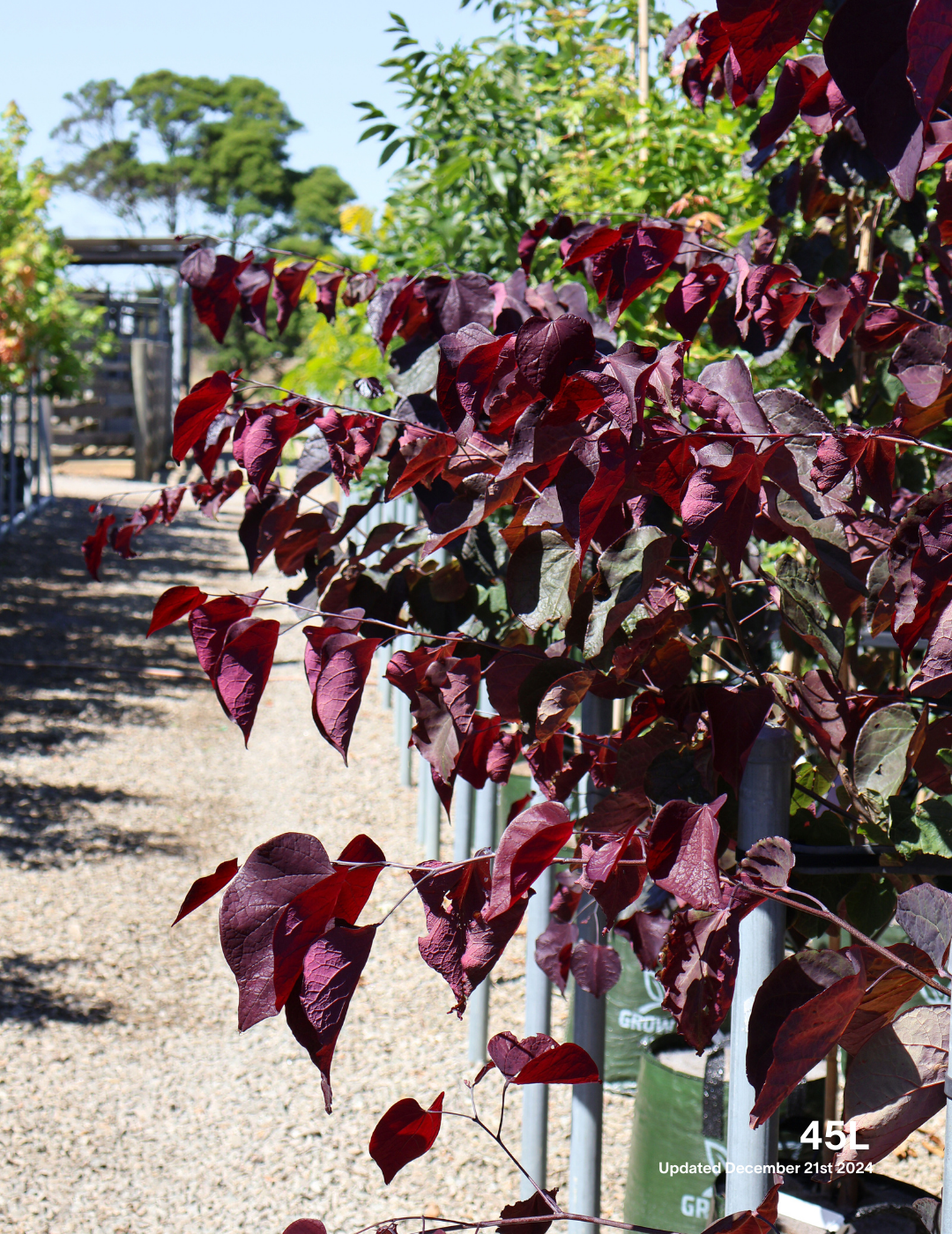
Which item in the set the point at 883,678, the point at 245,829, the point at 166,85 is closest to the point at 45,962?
the point at 245,829

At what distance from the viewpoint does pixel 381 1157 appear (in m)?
0.81

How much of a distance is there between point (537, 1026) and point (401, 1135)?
142 centimetres

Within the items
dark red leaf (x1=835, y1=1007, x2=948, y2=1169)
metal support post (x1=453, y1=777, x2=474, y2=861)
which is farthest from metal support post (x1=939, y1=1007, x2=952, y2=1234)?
metal support post (x1=453, y1=777, x2=474, y2=861)

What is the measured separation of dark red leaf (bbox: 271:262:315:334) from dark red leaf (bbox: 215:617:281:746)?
886mm

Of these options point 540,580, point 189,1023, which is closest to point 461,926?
point 540,580

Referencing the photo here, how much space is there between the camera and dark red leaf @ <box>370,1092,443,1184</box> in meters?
0.81

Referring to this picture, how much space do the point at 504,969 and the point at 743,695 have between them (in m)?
2.75

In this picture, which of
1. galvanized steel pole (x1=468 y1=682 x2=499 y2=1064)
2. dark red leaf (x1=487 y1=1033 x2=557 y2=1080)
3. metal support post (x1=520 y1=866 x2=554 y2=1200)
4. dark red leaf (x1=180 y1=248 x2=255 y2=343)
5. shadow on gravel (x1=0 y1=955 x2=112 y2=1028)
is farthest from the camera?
shadow on gravel (x1=0 y1=955 x2=112 y2=1028)

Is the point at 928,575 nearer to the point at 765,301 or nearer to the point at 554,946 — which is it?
the point at 765,301

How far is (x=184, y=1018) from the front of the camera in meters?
3.18

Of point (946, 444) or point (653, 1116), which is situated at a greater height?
point (946, 444)

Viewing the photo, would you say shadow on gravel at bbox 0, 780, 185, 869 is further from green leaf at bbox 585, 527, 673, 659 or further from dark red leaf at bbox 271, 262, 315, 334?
green leaf at bbox 585, 527, 673, 659

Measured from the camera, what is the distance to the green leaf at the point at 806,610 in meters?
1.06

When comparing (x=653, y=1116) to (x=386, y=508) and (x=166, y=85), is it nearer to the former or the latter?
Result: (x=386, y=508)
